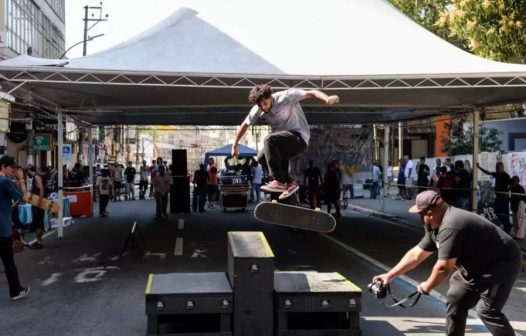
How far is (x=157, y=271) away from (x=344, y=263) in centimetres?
352

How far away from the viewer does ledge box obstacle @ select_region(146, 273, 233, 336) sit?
A: 6.54m

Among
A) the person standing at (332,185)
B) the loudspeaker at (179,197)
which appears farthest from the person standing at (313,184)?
the loudspeaker at (179,197)

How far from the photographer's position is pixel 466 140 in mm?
A: 27516

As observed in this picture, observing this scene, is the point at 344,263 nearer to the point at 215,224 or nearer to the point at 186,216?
the point at 215,224

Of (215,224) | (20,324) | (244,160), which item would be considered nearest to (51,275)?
(20,324)

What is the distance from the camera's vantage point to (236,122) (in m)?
23.8

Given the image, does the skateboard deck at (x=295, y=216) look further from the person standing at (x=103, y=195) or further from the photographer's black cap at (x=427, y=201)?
the person standing at (x=103, y=195)

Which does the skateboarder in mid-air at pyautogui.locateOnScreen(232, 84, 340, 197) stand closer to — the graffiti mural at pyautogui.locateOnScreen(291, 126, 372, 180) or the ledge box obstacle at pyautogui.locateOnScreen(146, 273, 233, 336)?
the ledge box obstacle at pyautogui.locateOnScreen(146, 273, 233, 336)

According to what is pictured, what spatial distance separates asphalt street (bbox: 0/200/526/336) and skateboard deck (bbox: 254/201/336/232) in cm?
127

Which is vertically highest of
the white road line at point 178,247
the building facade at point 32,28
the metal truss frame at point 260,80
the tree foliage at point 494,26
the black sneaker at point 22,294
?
the building facade at point 32,28

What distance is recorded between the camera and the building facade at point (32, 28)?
25.9 metres

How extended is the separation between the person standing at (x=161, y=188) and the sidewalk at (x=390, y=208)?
24.1 feet

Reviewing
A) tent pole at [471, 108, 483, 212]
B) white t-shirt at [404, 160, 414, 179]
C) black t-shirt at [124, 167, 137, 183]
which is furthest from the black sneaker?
white t-shirt at [404, 160, 414, 179]

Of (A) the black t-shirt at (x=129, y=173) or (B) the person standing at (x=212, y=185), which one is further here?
(A) the black t-shirt at (x=129, y=173)
